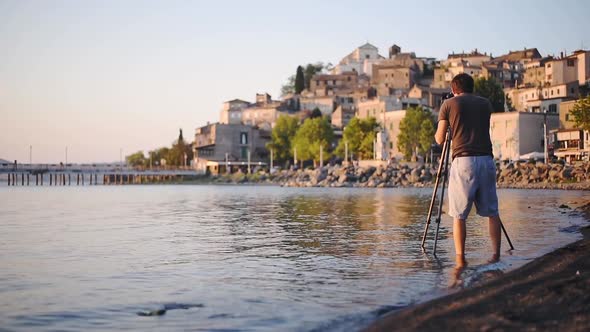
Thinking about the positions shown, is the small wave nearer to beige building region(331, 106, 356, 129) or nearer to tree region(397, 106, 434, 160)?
tree region(397, 106, 434, 160)

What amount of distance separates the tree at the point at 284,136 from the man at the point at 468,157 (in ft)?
331

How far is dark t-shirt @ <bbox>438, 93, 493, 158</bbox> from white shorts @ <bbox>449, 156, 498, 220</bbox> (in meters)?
0.11

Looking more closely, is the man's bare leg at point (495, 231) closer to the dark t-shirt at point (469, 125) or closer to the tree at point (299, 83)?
the dark t-shirt at point (469, 125)

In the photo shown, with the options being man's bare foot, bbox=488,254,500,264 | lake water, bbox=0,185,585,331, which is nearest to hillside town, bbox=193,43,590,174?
lake water, bbox=0,185,585,331

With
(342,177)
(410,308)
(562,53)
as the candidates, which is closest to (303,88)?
(562,53)

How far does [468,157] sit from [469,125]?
413mm

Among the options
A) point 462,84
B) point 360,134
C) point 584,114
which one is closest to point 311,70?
Answer: point 360,134

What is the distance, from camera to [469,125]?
28.5 feet

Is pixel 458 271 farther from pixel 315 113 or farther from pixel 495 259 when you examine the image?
pixel 315 113

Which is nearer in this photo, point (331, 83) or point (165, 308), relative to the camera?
point (165, 308)

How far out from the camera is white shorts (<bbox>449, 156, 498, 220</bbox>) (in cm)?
853

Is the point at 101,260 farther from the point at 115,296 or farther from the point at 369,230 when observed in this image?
the point at 369,230

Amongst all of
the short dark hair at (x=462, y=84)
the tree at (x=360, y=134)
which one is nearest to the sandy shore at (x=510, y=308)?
the short dark hair at (x=462, y=84)

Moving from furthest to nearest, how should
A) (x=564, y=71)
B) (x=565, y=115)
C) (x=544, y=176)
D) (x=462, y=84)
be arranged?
1. (x=564, y=71)
2. (x=565, y=115)
3. (x=544, y=176)
4. (x=462, y=84)
